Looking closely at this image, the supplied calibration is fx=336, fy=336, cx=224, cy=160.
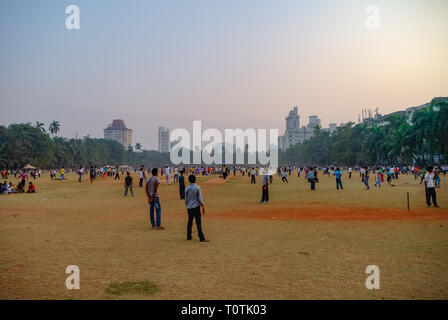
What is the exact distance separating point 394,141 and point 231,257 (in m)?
73.4

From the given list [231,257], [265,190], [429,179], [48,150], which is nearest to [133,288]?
[231,257]

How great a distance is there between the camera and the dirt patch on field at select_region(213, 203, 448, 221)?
13.0 meters

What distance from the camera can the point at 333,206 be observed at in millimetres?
16812

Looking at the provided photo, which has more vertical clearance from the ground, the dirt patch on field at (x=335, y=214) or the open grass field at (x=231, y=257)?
the open grass field at (x=231, y=257)

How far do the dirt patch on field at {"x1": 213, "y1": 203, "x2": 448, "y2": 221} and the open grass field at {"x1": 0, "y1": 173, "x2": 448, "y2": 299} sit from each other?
12cm

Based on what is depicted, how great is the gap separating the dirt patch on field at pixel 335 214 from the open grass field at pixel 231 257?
12cm

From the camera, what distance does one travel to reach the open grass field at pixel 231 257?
532 centimetres

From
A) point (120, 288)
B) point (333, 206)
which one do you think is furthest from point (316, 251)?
point (333, 206)

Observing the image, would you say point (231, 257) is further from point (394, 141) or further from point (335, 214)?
point (394, 141)

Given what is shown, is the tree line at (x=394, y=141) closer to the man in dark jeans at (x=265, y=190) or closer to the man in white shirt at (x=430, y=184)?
the man in white shirt at (x=430, y=184)

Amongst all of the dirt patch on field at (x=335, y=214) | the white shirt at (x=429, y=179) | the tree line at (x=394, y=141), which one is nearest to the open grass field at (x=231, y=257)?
the dirt patch on field at (x=335, y=214)

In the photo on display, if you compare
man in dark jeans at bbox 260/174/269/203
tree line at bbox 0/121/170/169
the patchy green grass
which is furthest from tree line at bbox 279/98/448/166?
tree line at bbox 0/121/170/169

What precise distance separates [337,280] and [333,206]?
456 inches
